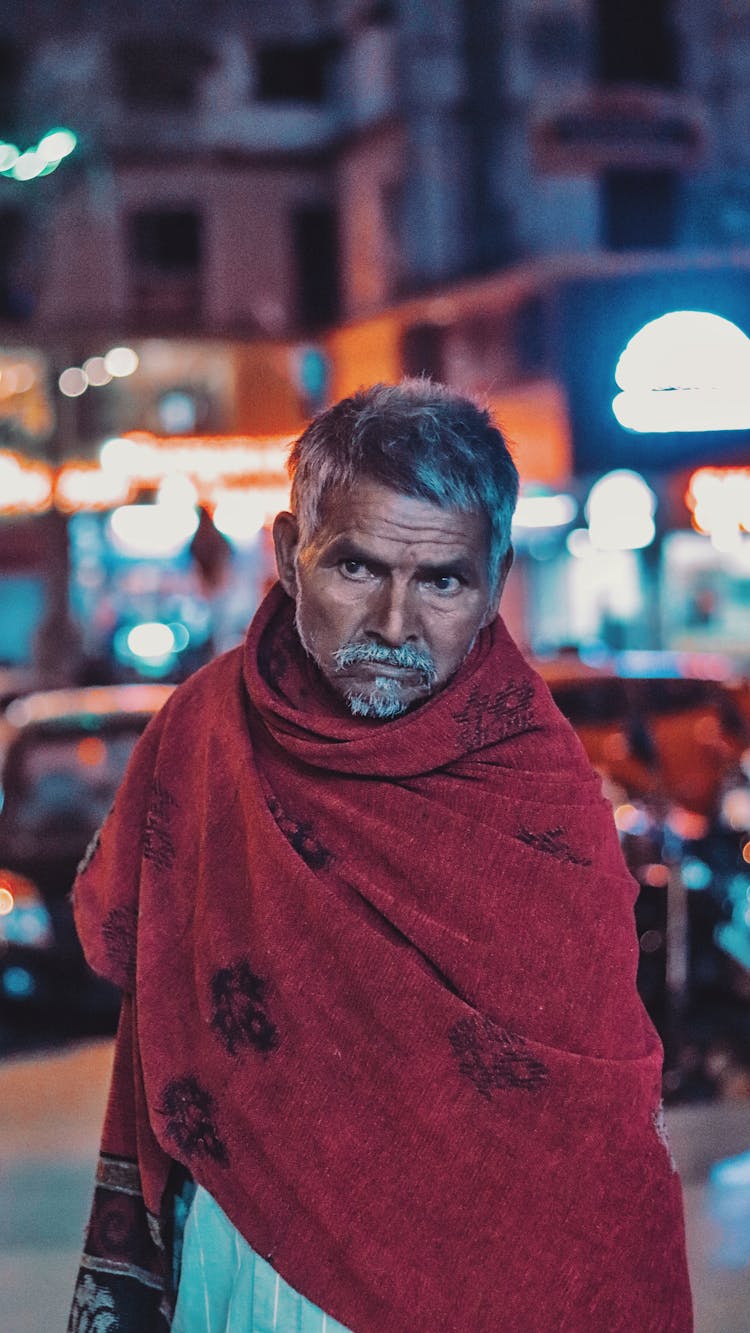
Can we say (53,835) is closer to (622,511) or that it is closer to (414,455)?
(414,455)

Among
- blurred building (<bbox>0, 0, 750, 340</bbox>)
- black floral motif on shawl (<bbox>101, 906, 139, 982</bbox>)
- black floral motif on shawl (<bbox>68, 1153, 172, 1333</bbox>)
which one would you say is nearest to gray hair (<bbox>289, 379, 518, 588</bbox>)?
black floral motif on shawl (<bbox>101, 906, 139, 982</bbox>)

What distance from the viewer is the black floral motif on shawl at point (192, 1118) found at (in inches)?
67.2

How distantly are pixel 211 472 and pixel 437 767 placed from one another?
1758 cm

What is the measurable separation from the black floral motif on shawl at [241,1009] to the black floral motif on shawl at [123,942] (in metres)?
0.19

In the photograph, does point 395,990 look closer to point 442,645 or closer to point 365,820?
point 365,820

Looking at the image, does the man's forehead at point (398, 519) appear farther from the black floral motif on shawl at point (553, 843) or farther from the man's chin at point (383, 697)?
the black floral motif on shawl at point (553, 843)

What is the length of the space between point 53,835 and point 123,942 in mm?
4852

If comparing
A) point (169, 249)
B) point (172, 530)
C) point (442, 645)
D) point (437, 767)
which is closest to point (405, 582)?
point (442, 645)

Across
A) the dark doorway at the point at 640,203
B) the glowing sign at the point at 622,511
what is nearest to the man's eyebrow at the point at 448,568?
the glowing sign at the point at 622,511

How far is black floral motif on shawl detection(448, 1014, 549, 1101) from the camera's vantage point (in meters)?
1.61

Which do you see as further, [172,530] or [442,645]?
[172,530]

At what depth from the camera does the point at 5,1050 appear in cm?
614

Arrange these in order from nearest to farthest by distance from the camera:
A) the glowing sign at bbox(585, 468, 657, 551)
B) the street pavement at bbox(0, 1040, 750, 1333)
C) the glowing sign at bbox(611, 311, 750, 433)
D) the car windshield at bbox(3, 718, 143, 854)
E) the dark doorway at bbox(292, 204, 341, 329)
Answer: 1. the street pavement at bbox(0, 1040, 750, 1333)
2. the car windshield at bbox(3, 718, 143, 854)
3. the glowing sign at bbox(611, 311, 750, 433)
4. the glowing sign at bbox(585, 468, 657, 551)
5. the dark doorway at bbox(292, 204, 341, 329)

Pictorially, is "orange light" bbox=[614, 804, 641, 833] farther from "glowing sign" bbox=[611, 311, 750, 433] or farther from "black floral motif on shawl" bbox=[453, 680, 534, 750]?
"glowing sign" bbox=[611, 311, 750, 433]
